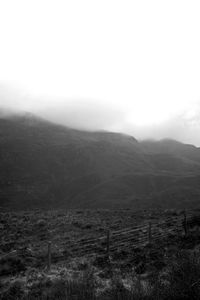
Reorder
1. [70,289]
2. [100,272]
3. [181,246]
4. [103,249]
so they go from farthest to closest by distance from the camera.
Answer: [103,249] → [181,246] → [100,272] → [70,289]

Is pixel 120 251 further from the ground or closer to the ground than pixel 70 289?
closer to the ground

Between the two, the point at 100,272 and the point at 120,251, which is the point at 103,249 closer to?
the point at 120,251

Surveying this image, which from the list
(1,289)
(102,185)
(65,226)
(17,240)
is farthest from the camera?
(102,185)

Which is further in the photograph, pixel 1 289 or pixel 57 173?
pixel 57 173

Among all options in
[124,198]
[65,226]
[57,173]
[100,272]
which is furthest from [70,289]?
[57,173]

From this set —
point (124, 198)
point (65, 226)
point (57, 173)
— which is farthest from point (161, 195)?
point (65, 226)

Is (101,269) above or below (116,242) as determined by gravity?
below

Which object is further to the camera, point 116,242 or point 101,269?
point 116,242

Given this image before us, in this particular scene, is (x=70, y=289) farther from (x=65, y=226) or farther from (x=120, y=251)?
(x=65, y=226)

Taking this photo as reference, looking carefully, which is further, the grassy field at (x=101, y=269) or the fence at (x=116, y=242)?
the fence at (x=116, y=242)

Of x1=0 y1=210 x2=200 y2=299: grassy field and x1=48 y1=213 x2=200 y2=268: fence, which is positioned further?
x1=48 y1=213 x2=200 y2=268: fence

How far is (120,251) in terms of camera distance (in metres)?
16.9

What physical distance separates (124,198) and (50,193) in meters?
46.9

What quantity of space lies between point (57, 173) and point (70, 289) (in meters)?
191
